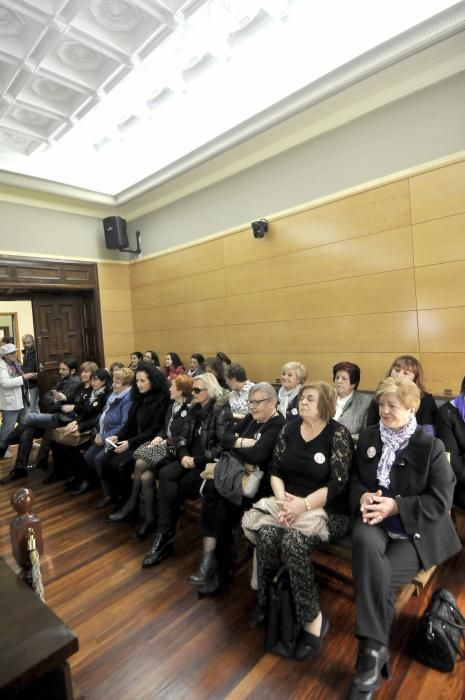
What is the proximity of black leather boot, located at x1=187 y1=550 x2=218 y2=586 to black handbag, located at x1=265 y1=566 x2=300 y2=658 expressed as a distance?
20.1 inches

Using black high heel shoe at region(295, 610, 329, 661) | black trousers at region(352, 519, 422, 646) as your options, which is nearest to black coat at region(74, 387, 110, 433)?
black high heel shoe at region(295, 610, 329, 661)

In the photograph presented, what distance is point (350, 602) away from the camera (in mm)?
1950

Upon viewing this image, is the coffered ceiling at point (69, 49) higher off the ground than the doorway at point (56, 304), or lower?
higher

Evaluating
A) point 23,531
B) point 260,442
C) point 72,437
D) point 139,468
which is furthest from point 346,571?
point 72,437

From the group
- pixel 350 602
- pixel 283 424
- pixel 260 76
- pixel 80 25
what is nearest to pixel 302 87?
pixel 260 76

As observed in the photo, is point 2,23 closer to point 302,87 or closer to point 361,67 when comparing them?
point 302,87

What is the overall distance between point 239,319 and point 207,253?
1.11 metres

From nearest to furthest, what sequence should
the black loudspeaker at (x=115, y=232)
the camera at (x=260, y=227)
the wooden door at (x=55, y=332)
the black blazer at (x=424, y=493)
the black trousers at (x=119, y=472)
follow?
the black blazer at (x=424, y=493)
the black trousers at (x=119, y=472)
the camera at (x=260, y=227)
the wooden door at (x=55, y=332)
the black loudspeaker at (x=115, y=232)

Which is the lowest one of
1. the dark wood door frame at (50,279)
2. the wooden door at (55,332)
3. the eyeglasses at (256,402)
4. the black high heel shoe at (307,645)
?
the black high heel shoe at (307,645)

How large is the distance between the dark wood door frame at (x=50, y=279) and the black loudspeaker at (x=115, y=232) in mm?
479

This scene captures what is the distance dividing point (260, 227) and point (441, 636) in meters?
4.05

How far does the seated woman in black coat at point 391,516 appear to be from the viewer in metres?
1.48

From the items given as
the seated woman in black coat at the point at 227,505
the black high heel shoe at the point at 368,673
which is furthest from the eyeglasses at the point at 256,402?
the black high heel shoe at the point at 368,673

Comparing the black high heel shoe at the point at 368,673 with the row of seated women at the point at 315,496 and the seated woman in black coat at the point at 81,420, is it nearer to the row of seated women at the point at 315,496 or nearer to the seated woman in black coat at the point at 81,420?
the row of seated women at the point at 315,496
